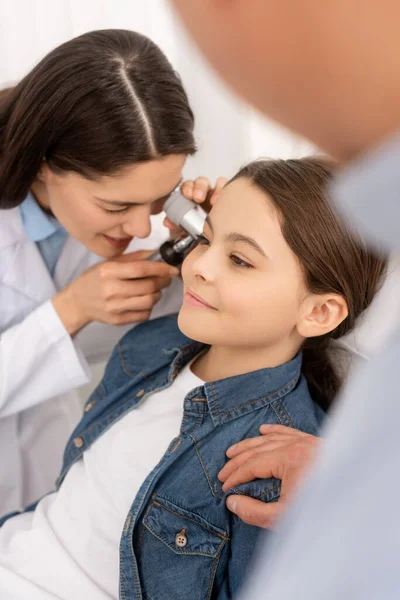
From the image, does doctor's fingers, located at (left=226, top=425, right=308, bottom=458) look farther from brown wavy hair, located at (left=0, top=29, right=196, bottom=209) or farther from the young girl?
brown wavy hair, located at (left=0, top=29, right=196, bottom=209)

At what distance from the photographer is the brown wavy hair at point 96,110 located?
1.20 m

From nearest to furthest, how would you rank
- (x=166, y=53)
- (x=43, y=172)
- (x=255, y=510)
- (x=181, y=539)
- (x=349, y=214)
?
(x=349, y=214)
(x=255, y=510)
(x=181, y=539)
(x=43, y=172)
(x=166, y=53)

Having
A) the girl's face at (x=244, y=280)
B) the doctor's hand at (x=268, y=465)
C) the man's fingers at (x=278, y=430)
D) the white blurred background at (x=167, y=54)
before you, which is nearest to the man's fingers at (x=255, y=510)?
the doctor's hand at (x=268, y=465)

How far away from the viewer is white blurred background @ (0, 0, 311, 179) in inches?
58.3

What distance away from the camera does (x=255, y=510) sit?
90 centimetres

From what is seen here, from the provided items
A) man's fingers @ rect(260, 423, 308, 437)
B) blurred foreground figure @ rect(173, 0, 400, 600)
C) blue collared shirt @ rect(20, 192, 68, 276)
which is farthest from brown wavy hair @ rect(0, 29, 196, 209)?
blurred foreground figure @ rect(173, 0, 400, 600)

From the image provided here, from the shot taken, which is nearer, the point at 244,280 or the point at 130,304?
the point at 244,280

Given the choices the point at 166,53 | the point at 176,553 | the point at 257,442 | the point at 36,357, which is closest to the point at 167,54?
the point at 166,53

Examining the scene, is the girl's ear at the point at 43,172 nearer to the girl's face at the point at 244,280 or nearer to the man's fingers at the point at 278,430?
the girl's face at the point at 244,280

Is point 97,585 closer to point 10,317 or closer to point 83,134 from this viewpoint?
point 10,317

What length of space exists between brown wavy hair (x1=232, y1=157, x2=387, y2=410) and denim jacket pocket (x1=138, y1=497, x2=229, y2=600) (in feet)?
1.28

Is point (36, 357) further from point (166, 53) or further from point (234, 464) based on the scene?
point (166, 53)

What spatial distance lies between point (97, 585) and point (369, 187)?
944 mm

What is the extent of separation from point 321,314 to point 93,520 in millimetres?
498
